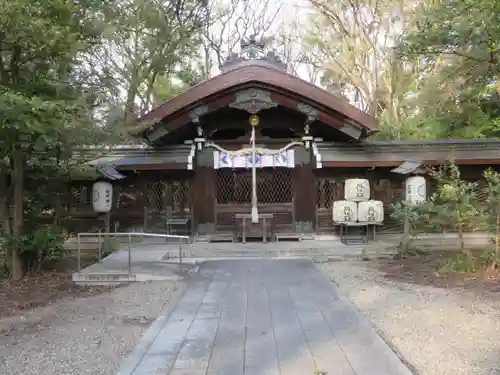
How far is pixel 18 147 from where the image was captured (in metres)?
8.63

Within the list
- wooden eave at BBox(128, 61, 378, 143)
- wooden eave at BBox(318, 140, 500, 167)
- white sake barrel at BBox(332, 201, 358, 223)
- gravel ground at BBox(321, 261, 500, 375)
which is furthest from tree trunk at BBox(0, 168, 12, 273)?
wooden eave at BBox(318, 140, 500, 167)

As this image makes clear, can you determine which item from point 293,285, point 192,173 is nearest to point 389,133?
point 192,173

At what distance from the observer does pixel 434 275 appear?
8781mm

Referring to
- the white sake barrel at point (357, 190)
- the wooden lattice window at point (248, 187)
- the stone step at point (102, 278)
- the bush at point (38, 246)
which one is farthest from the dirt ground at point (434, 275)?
the bush at point (38, 246)

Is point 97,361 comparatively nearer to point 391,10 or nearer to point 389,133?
point 389,133

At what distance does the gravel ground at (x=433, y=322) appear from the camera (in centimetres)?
457

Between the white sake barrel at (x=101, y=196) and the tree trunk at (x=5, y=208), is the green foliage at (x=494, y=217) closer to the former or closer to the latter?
the tree trunk at (x=5, y=208)

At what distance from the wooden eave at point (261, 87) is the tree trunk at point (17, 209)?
406cm

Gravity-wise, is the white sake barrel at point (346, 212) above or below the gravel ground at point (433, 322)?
above

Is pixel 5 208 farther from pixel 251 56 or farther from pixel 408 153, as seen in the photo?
pixel 408 153

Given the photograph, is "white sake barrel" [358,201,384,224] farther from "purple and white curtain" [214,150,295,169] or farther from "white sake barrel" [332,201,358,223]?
"purple and white curtain" [214,150,295,169]

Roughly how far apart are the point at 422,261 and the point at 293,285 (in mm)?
3573

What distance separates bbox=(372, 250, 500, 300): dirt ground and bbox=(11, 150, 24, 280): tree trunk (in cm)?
685

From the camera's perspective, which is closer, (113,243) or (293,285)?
(293,285)
